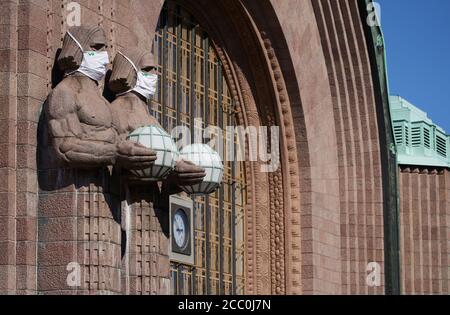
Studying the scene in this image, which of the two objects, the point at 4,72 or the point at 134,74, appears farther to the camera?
A: the point at 134,74

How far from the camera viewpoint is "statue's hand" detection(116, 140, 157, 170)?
14742mm

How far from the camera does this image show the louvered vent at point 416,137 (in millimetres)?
26328

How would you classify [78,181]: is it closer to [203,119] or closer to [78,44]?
[78,44]

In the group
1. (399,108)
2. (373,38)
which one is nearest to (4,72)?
(373,38)

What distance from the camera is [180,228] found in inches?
750

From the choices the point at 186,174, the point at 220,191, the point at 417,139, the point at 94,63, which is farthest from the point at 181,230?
the point at 417,139

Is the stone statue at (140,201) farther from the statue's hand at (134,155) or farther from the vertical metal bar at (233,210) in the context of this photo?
the vertical metal bar at (233,210)

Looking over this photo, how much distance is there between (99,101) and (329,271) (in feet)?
30.3

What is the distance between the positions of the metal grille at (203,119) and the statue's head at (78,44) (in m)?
4.17

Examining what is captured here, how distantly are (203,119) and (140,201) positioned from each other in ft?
18.4

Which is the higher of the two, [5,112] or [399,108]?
[399,108]

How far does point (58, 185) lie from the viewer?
14758 mm

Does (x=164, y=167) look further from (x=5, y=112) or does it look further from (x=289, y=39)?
(x=289, y=39)

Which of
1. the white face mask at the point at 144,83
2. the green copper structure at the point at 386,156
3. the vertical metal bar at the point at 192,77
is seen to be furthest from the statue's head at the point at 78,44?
the green copper structure at the point at 386,156
